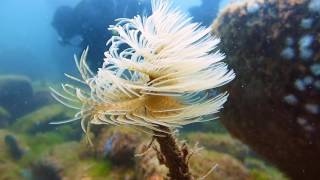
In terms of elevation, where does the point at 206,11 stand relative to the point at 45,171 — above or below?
above

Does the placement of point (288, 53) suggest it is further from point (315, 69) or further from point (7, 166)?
point (7, 166)

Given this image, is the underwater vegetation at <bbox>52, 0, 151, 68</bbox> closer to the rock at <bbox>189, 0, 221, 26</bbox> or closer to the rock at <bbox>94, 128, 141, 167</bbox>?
the rock at <bbox>189, 0, 221, 26</bbox>

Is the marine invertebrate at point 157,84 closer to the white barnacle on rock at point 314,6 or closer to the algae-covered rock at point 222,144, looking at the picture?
the white barnacle on rock at point 314,6

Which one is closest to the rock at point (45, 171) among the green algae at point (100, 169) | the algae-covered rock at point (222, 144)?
the green algae at point (100, 169)

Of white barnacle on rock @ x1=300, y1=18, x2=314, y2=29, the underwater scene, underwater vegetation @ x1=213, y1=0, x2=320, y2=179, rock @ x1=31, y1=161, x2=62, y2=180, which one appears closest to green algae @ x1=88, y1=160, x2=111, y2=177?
→ the underwater scene

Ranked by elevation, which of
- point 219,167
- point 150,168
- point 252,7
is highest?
point 252,7

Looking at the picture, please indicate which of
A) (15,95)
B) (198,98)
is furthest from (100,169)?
(15,95)

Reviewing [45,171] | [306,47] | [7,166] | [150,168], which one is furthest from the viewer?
[7,166]
